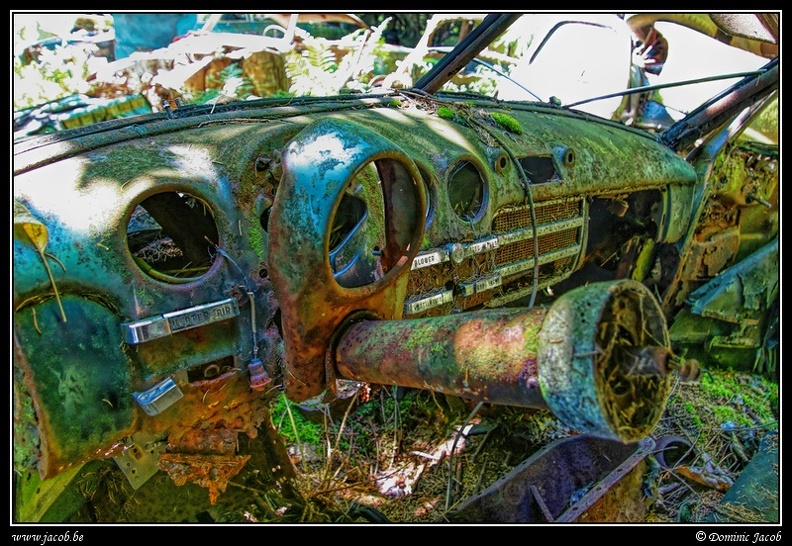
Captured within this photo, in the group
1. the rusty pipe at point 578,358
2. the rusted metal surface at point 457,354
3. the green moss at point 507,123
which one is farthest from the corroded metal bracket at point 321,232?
the green moss at point 507,123

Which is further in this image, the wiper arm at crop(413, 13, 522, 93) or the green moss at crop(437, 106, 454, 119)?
the wiper arm at crop(413, 13, 522, 93)

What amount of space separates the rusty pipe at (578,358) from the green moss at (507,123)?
2268 millimetres

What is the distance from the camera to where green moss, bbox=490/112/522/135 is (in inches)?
141

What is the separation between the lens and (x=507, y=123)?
3.58m

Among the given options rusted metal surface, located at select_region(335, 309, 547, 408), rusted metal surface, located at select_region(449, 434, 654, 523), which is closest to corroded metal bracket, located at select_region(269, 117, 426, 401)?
rusted metal surface, located at select_region(335, 309, 547, 408)

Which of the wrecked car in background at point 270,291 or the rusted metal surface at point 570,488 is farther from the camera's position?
the rusted metal surface at point 570,488

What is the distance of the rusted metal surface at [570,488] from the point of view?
122 inches

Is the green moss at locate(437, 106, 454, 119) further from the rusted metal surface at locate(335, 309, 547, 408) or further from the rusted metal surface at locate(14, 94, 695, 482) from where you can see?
the rusted metal surface at locate(335, 309, 547, 408)

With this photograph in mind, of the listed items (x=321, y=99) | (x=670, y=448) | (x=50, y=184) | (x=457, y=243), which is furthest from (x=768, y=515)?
(x=50, y=184)

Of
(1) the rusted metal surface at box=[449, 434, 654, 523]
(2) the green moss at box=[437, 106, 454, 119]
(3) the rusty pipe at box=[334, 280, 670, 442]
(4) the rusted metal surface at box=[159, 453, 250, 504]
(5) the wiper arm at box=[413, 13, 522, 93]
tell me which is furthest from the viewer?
(5) the wiper arm at box=[413, 13, 522, 93]

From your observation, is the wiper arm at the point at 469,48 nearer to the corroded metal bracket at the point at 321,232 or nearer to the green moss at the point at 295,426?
→ the corroded metal bracket at the point at 321,232

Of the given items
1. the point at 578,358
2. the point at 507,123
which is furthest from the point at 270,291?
the point at 507,123

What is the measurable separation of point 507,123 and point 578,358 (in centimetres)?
260

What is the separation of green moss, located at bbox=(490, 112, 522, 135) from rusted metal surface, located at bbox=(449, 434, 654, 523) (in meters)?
1.97
